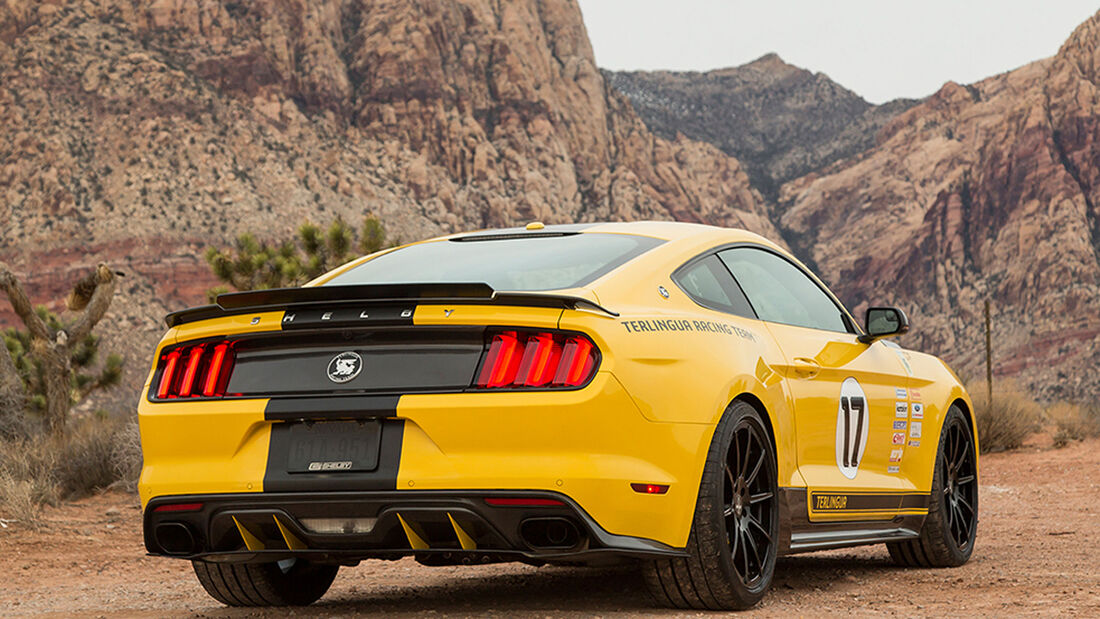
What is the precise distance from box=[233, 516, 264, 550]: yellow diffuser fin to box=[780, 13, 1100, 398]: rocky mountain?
5484 centimetres

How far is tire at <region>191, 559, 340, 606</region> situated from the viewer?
18.0 feet

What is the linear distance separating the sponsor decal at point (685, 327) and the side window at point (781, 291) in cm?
48

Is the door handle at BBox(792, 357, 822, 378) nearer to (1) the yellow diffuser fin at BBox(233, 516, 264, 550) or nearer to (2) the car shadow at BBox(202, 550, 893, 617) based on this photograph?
(2) the car shadow at BBox(202, 550, 893, 617)

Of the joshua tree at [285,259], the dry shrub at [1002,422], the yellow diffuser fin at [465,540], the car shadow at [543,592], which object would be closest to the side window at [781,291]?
the car shadow at [543,592]

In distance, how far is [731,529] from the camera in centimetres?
491

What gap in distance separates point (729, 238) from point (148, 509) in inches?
Result: 110

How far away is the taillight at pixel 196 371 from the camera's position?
185 inches

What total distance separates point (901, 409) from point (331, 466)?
11.3 feet

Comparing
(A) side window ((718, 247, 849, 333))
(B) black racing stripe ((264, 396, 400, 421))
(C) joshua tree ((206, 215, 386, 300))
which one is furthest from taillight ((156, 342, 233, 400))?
(C) joshua tree ((206, 215, 386, 300))

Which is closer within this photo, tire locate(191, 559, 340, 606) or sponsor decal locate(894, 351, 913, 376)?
tire locate(191, 559, 340, 606)

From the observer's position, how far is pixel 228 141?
60562mm

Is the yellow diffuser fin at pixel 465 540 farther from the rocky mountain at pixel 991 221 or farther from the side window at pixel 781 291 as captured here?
the rocky mountain at pixel 991 221

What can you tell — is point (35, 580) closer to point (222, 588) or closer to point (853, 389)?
point (222, 588)

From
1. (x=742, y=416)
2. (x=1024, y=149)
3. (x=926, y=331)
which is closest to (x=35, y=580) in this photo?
(x=742, y=416)
